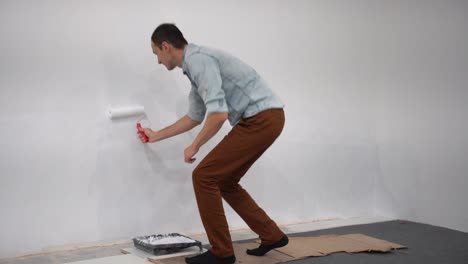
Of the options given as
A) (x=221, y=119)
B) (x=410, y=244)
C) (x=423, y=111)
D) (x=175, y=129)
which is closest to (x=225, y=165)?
(x=221, y=119)

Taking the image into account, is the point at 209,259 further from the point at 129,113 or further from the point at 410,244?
the point at 410,244

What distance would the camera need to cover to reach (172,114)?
372 cm

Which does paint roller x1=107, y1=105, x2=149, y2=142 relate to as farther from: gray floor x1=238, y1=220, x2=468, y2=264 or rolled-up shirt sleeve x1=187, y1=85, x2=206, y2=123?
gray floor x1=238, y1=220, x2=468, y2=264

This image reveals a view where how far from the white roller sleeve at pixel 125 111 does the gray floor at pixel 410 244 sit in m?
1.23

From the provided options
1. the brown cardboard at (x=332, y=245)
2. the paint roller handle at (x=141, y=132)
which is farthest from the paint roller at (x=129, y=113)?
the brown cardboard at (x=332, y=245)

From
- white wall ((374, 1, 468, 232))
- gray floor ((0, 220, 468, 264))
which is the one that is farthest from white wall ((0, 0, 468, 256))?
gray floor ((0, 220, 468, 264))

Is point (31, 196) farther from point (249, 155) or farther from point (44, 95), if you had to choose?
point (249, 155)

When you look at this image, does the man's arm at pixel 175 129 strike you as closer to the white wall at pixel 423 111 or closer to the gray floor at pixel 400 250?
the gray floor at pixel 400 250

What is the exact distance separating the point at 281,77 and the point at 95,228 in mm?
1582

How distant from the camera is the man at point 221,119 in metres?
2.88

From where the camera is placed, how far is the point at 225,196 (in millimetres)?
3156

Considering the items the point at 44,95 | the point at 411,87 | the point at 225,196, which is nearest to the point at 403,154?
the point at 411,87

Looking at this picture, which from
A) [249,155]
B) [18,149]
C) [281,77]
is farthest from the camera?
[281,77]

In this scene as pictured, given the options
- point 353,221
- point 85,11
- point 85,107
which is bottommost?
point 353,221
